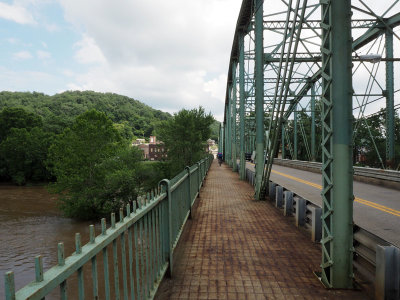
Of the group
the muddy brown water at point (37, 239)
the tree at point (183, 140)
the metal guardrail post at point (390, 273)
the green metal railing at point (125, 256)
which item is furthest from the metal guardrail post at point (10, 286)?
the tree at point (183, 140)

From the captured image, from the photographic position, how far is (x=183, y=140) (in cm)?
3256

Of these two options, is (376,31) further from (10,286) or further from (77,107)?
(77,107)

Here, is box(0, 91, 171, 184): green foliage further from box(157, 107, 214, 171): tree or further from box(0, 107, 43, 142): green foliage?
box(157, 107, 214, 171): tree

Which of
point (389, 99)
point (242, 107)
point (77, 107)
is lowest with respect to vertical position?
point (389, 99)

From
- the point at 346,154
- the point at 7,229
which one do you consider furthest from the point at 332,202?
the point at 7,229

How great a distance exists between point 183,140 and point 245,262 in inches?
1104

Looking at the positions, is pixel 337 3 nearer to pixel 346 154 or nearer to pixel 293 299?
pixel 346 154

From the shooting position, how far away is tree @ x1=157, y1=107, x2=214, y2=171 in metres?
32.2

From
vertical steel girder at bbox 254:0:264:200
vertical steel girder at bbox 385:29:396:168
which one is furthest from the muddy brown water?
vertical steel girder at bbox 385:29:396:168

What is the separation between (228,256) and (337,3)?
4.36 meters

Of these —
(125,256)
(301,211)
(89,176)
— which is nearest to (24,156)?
(89,176)

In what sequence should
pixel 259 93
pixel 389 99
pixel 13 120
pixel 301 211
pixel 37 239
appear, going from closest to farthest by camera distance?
1. pixel 301 211
2. pixel 259 93
3. pixel 389 99
4. pixel 37 239
5. pixel 13 120

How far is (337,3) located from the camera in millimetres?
3977

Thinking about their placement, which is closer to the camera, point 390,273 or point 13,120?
point 390,273
